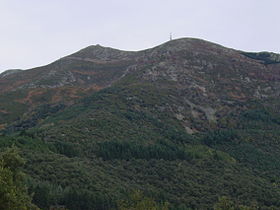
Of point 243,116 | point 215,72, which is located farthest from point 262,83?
point 243,116

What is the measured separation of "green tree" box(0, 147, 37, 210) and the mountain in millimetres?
14184

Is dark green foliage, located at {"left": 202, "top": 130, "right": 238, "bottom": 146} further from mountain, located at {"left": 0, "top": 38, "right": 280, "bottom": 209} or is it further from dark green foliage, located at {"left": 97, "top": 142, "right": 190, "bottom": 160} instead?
dark green foliage, located at {"left": 97, "top": 142, "right": 190, "bottom": 160}

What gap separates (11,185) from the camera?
86.2 ft

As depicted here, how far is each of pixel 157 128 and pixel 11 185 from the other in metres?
60.9

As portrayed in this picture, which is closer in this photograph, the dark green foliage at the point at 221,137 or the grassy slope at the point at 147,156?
the grassy slope at the point at 147,156

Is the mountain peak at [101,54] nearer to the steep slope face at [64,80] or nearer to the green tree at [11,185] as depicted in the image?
the steep slope face at [64,80]

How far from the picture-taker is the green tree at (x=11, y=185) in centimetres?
2442

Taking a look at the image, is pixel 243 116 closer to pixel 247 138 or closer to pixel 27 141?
pixel 247 138

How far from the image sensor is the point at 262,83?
121 m

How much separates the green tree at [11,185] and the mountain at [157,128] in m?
14.2

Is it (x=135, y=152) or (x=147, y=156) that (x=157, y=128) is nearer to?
(x=147, y=156)

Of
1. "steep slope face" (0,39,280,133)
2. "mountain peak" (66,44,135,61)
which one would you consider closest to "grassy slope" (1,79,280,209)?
"steep slope face" (0,39,280,133)

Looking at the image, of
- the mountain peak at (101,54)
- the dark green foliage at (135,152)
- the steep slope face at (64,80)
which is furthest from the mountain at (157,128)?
the mountain peak at (101,54)

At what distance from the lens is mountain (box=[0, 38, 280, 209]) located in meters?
54.8
